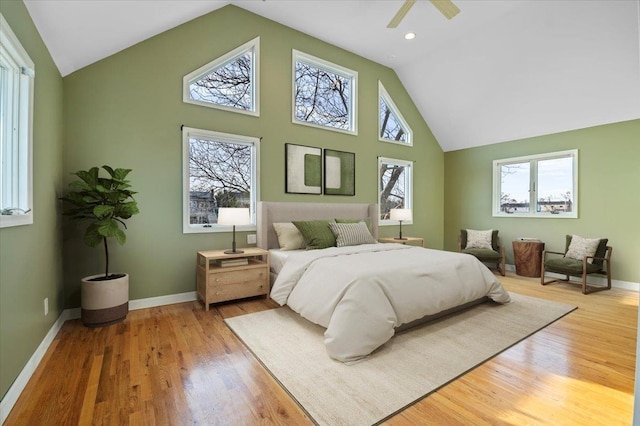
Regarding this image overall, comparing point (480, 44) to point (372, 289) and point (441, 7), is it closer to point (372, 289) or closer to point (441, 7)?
point (441, 7)

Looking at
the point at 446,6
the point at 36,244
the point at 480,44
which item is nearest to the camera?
the point at 36,244

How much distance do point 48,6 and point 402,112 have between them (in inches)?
211

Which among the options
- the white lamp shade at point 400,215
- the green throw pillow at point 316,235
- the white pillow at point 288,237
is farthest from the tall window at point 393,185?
the white pillow at point 288,237

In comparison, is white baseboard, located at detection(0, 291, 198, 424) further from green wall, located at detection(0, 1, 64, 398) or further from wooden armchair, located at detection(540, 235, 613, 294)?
wooden armchair, located at detection(540, 235, 613, 294)

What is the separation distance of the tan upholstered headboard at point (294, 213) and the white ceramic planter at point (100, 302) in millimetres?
1752

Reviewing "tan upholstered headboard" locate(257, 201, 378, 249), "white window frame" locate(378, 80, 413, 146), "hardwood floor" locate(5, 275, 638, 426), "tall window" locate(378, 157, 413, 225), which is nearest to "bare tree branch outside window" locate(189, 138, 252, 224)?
"tan upholstered headboard" locate(257, 201, 378, 249)

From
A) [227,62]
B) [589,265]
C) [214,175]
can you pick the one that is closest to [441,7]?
[227,62]

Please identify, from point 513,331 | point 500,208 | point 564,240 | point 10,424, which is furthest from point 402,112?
point 10,424

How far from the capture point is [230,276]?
344cm

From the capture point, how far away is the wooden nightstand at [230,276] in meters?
3.33

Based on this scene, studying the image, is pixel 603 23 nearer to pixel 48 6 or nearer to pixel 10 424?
pixel 48 6

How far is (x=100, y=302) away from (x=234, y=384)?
1764mm

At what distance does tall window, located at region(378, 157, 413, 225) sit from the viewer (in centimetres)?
575

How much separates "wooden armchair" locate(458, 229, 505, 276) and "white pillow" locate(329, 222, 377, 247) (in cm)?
235
